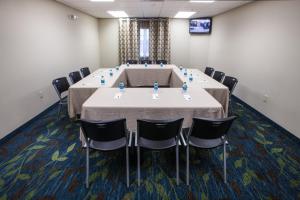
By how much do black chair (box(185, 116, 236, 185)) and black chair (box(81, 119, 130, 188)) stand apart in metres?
0.71

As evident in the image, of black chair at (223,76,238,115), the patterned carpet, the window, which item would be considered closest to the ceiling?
black chair at (223,76,238,115)

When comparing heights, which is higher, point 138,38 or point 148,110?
point 138,38

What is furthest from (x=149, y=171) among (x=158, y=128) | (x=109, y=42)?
(x=109, y=42)

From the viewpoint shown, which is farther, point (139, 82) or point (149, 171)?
point (139, 82)

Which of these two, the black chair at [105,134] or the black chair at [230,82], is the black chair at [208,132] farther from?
the black chair at [230,82]

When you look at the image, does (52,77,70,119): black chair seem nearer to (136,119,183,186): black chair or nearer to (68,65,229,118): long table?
(68,65,229,118): long table

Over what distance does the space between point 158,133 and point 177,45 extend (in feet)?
21.1

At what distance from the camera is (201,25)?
Answer: 726 cm

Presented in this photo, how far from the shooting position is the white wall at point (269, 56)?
3036 mm

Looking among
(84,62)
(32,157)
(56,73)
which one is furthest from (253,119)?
(84,62)

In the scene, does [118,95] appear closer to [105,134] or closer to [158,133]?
[105,134]

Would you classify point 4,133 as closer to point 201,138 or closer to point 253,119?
point 201,138

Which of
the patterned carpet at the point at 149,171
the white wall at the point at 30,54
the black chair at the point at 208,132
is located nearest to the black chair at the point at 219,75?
the patterned carpet at the point at 149,171

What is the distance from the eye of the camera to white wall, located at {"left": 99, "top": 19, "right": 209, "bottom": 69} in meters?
7.49
